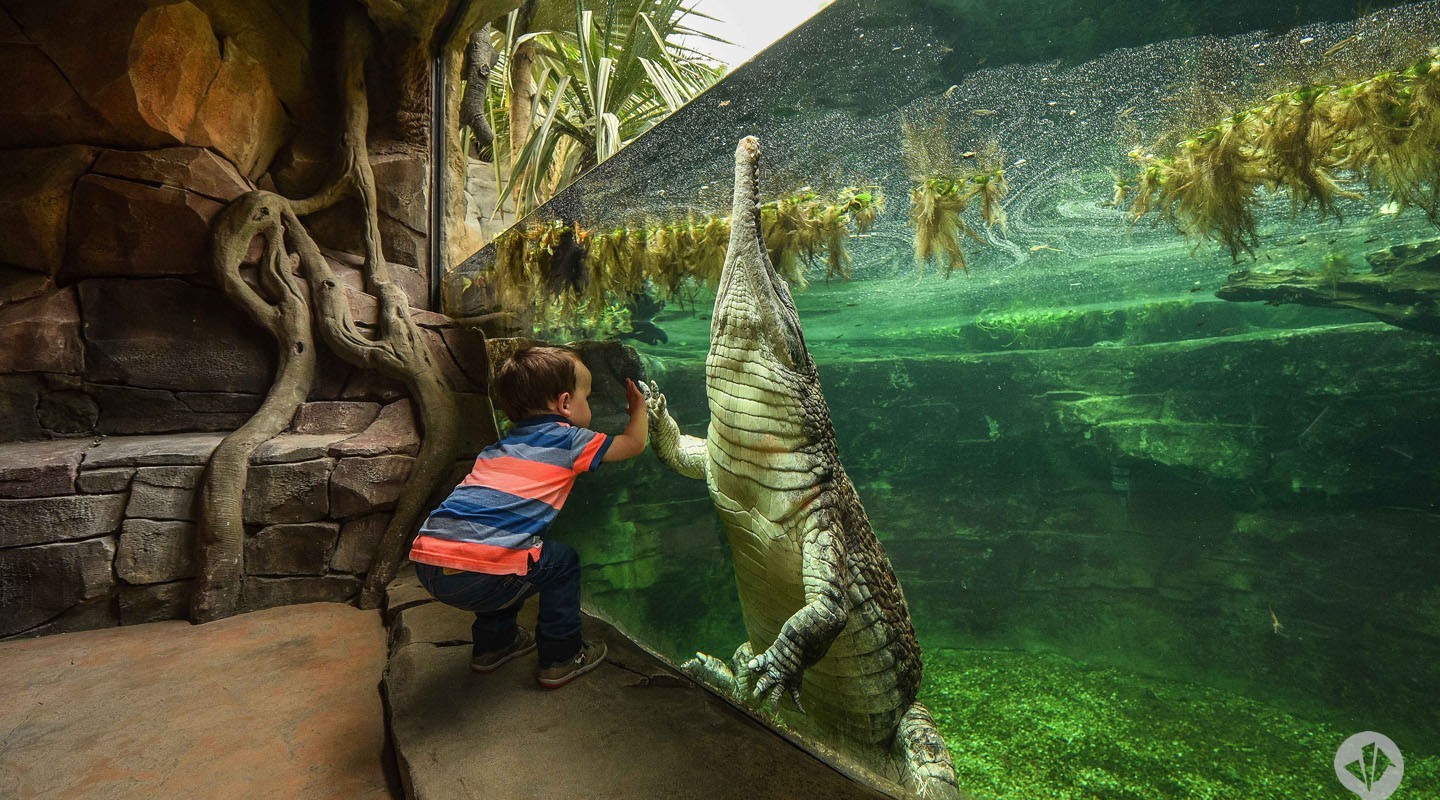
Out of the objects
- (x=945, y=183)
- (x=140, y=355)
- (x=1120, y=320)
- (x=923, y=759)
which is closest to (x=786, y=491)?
(x=923, y=759)

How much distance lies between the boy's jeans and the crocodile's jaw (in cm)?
103

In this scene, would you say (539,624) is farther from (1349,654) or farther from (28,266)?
(28,266)

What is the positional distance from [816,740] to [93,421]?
453 cm

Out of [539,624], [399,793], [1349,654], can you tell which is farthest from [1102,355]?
[399,793]

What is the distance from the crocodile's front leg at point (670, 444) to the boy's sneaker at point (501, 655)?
92 centimetres

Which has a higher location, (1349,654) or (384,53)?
(384,53)

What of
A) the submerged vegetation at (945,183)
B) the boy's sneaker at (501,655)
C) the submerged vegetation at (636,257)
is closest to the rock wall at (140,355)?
the submerged vegetation at (636,257)

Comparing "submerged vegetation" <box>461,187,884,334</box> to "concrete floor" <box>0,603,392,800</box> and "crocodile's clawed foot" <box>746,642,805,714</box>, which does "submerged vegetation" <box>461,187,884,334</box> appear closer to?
"crocodile's clawed foot" <box>746,642,805,714</box>

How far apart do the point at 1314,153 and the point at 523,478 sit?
2.51 metres

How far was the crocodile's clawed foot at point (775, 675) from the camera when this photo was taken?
1369 mm

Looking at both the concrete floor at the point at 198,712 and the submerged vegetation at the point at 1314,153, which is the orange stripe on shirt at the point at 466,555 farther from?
the submerged vegetation at the point at 1314,153

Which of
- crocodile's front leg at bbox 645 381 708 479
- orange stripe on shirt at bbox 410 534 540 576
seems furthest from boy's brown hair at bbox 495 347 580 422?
orange stripe on shirt at bbox 410 534 540 576

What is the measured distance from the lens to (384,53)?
4746 mm

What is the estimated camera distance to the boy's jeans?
73.9 inches
